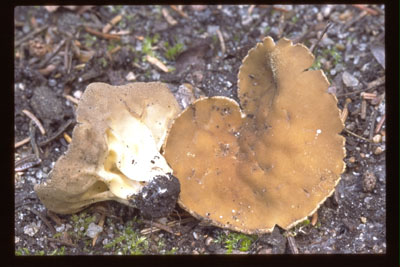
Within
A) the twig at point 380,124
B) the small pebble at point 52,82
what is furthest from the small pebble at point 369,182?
the small pebble at point 52,82

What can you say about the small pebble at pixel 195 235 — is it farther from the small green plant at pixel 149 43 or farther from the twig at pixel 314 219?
the small green plant at pixel 149 43

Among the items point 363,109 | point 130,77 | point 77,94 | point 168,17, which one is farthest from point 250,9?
point 77,94

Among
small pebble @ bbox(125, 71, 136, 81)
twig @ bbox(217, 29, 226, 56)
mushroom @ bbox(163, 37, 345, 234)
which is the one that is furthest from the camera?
twig @ bbox(217, 29, 226, 56)

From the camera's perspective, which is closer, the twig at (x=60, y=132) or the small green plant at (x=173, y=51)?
the twig at (x=60, y=132)

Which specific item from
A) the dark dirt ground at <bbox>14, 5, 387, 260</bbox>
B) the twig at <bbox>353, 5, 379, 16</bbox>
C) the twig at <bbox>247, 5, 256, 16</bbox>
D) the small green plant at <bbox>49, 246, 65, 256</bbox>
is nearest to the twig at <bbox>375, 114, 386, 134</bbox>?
the dark dirt ground at <bbox>14, 5, 387, 260</bbox>

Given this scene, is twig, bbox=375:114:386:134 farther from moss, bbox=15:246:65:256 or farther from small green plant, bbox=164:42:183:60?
moss, bbox=15:246:65:256
